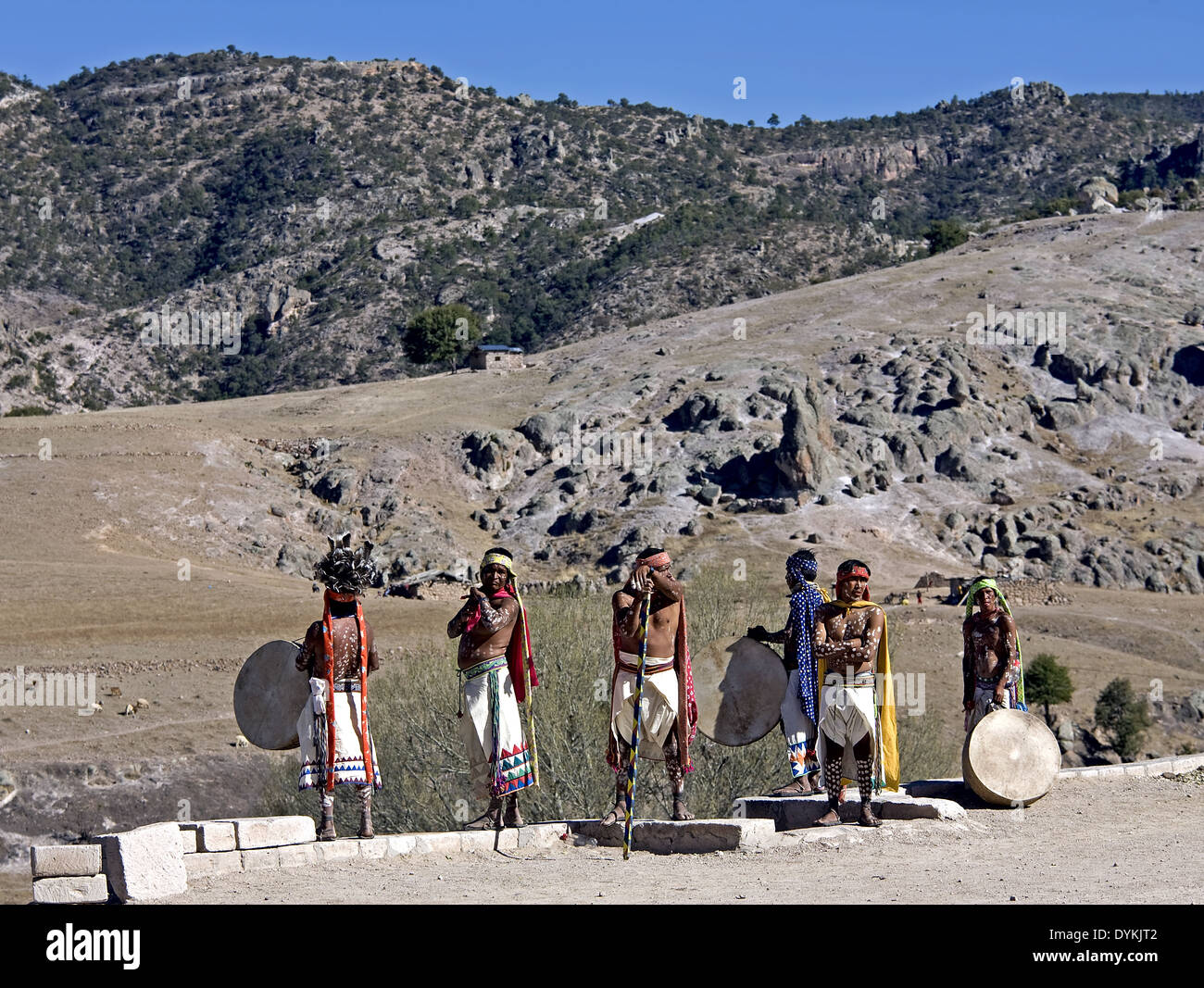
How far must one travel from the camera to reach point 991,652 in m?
12.0

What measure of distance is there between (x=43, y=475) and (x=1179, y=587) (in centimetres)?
3666

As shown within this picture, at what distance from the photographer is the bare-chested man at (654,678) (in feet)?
34.6

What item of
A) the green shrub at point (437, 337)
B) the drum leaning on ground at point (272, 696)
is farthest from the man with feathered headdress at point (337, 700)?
the green shrub at point (437, 337)

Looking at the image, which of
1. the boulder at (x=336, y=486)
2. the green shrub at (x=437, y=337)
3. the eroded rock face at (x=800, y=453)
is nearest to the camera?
the eroded rock face at (x=800, y=453)

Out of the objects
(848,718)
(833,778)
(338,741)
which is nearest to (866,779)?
(833,778)

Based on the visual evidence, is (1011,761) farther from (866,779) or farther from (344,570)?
(344,570)

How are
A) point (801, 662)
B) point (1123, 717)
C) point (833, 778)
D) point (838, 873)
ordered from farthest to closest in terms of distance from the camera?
point (1123, 717) < point (801, 662) < point (833, 778) < point (838, 873)

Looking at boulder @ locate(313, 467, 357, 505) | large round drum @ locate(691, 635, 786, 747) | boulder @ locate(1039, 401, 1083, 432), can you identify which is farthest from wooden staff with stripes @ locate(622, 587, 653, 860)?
boulder @ locate(1039, 401, 1083, 432)

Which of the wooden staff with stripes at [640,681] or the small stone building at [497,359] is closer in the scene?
the wooden staff with stripes at [640,681]

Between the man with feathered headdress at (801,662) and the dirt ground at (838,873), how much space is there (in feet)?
2.94

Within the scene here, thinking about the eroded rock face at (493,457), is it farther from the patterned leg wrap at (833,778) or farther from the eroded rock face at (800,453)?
the patterned leg wrap at (833,778)

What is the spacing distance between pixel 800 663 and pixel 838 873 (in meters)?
2.05
